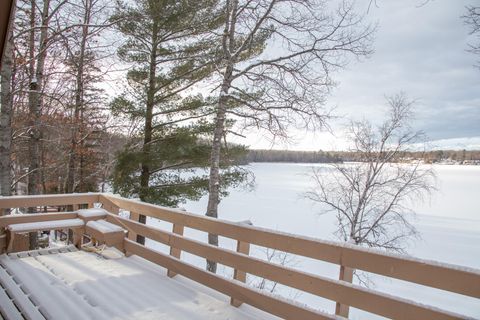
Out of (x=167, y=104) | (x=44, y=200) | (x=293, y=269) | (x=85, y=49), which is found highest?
(x=85, y=49)

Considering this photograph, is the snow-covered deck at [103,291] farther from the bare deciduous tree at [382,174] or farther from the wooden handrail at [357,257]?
the bare deciduous tree at [382,174]

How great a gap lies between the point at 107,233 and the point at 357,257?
3342 millimetres

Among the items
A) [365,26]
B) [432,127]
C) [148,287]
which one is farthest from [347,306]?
[432,127]

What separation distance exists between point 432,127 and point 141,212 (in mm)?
15059

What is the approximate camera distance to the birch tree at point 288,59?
8.94m

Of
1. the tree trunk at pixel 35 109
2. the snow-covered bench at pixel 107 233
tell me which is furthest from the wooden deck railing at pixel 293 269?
the tree trunk at pixel 35 109

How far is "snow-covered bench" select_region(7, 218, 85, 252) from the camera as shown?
4492mm

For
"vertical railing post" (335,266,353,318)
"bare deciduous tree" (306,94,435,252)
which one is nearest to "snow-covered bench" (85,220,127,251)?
"vertical railing post" (335,266,353,318)

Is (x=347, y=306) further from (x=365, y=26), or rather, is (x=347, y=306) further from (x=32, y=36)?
(x=32, y=36)

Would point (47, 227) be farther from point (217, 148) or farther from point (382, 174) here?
point (382, 174)

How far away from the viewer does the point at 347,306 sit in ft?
8.51

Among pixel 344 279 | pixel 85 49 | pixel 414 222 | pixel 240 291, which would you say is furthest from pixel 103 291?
pixel 414 222

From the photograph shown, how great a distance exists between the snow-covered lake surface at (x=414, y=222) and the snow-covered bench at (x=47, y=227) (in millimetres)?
7944

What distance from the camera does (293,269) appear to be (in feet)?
9.74
